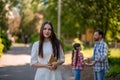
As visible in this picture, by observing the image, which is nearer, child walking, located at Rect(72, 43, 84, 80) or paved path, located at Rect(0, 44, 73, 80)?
child walking, located at Rect(72, 43, 84, 80)

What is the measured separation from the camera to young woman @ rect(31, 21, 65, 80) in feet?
23.3

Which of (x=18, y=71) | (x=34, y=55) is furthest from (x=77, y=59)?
(x=18, y=71)

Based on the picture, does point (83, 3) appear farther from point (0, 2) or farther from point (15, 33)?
point (15, 33)

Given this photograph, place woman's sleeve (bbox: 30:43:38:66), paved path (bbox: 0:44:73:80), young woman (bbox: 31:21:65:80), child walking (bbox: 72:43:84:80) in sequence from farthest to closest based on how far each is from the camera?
paved path (bbox: 0:44:73:80), child walking (bbox: 72:43:84:80), woman's sleeve (bbox: 30:43:38:66), young woman (bbox: 31:21:65:80)

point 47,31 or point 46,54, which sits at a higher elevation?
point 47,31

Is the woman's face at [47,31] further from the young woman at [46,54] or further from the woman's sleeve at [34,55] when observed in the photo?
the woman's sleeve at [34,55]

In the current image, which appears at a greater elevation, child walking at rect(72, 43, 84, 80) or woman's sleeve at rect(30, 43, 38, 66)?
woman's sleeve at rect(30, 43, 38, 66)

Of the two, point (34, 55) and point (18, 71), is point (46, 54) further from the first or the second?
point (18, 71)

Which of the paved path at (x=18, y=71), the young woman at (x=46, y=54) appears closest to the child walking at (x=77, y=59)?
the paved path at (x=18, y=71)

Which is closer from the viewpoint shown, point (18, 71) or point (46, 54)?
point (46, 54)

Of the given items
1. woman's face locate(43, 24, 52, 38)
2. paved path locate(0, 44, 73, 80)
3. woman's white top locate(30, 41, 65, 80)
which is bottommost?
paved path locate(0, 44, 73, 80)

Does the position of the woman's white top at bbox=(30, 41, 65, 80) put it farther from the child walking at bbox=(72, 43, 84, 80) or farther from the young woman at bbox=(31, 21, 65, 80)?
the child walking at bbox=(72, 43, 84, 80)

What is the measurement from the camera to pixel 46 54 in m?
7.16

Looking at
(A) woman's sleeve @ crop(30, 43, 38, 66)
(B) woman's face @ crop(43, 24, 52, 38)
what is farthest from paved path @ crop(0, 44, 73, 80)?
(B) woman's face @ crop(43, 24, 52, 38)
